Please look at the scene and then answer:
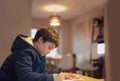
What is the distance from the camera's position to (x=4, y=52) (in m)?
1.49

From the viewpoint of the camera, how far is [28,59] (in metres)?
0.82

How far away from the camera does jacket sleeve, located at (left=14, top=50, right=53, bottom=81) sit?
2.52 ft

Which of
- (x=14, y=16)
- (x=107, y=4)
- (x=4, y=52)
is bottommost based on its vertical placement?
(x=4, y=52)

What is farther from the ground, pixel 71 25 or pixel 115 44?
pixel 71 25

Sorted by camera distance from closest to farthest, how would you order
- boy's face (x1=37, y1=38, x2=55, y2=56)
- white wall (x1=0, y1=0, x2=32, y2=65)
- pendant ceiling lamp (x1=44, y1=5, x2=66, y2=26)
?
boy's face (x1=37, y1=38, x2=55, y2=56), white wall (x1=0, y1=0, x2=32, y2=65), pendant ceiling lamp (x1=44, y1=5, x2=66, y2=26)

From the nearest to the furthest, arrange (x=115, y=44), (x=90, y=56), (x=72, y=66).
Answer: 1. (x=115, y=44)
2. (x=72, y=66)
3. (x=90, y=56)

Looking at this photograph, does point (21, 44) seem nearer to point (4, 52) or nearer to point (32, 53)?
point (32, 53)

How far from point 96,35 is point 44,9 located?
5.33 feet

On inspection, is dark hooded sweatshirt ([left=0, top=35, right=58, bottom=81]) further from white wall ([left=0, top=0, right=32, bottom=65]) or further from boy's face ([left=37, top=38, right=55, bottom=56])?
white wall ([left=0, top=0, right=32, bottom=65])

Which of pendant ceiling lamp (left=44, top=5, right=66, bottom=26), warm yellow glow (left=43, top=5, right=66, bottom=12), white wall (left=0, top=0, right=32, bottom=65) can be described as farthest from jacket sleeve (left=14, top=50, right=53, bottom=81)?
warm yellow glow (left=43, top=5, right=66, bottom=12)

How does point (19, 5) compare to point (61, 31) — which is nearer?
point (19, 5)

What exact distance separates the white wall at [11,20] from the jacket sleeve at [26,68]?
27.3 inches

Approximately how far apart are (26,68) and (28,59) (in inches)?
2.0

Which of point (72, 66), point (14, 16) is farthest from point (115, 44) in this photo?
point (72, 66)
